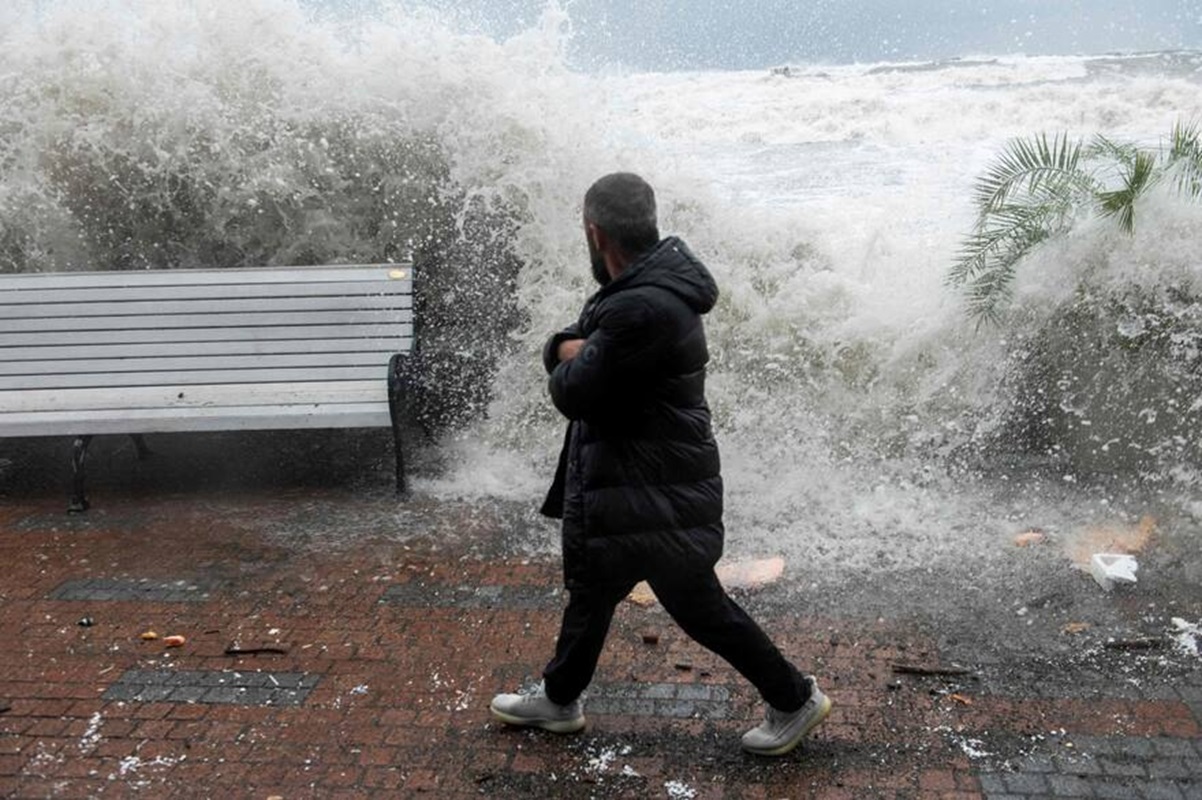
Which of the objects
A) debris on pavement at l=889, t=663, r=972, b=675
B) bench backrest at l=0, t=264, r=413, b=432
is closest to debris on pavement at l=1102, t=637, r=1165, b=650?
debris on pavement at l=889, t=663, r=972, b=675

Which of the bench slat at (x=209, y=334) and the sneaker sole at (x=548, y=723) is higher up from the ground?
the bench slat at (x=209, y=334)

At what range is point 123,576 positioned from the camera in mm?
4984

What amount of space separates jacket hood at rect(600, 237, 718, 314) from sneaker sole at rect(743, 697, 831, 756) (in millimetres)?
1358

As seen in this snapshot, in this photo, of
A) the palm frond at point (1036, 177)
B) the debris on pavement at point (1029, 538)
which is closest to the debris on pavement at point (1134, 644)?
the debris on pavement at point (1029, 538)

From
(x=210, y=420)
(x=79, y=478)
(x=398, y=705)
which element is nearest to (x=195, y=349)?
(x=210, y=420)

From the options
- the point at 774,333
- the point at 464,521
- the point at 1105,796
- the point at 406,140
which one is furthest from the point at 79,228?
the point at 1105,796

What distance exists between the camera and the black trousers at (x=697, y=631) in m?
3.31

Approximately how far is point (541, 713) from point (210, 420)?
2987mm

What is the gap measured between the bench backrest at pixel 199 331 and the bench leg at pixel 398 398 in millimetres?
219

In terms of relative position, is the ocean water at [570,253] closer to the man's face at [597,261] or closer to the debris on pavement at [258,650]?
the debris on pavement at [258,650]

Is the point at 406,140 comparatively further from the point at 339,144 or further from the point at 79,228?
the point at 79,228

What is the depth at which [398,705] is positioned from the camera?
3.84 metres

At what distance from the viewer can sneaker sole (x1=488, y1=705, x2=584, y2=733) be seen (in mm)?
3621

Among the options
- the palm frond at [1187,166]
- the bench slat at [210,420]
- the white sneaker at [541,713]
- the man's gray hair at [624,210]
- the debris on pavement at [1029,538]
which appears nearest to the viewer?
the man's gray hair at [624,210]
